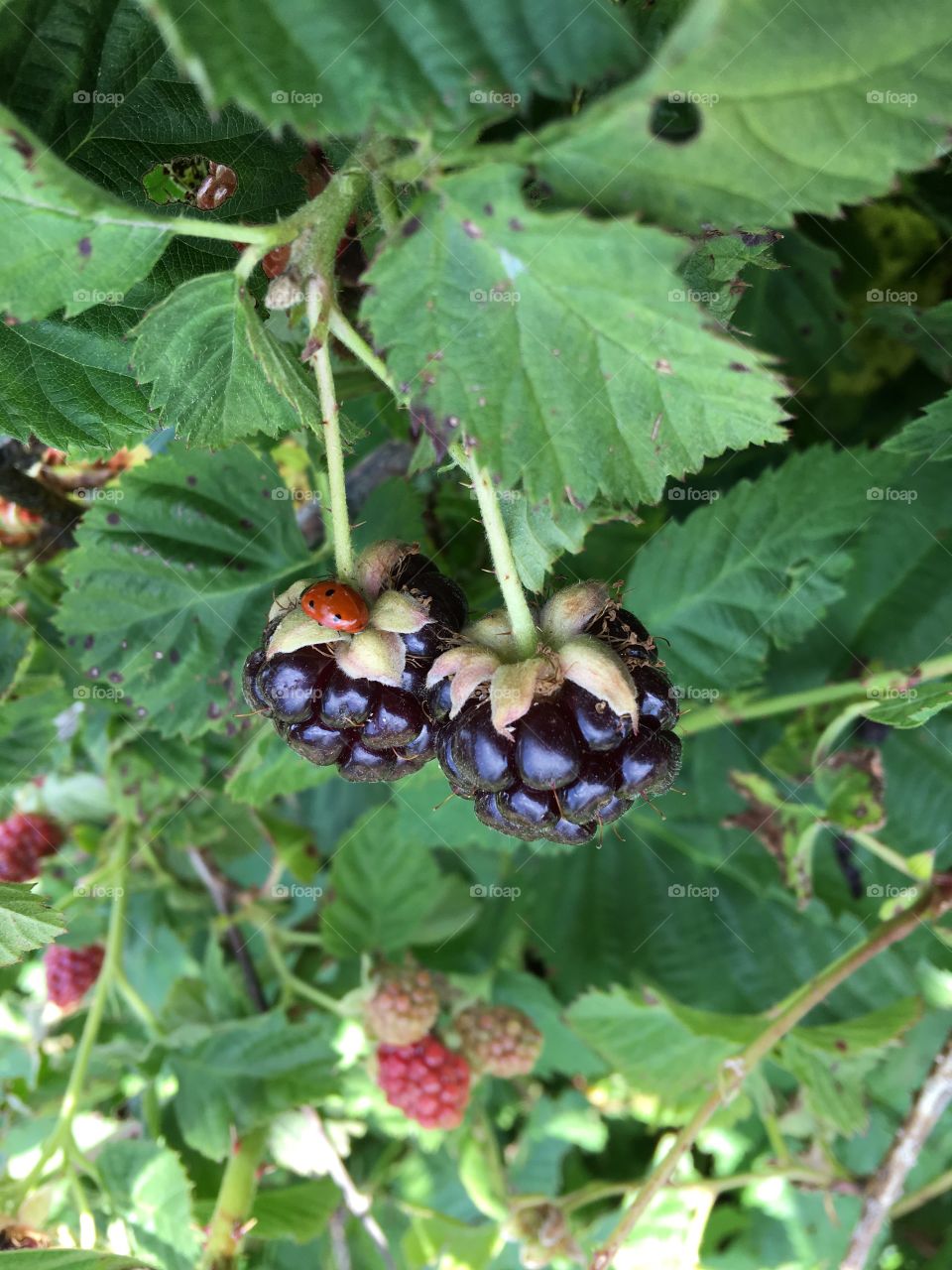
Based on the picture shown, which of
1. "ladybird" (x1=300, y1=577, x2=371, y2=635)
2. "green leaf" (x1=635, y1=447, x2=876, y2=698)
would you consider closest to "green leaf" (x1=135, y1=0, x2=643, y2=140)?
"ladybird" (x1=300, y1=577, x2=371, y2=635)

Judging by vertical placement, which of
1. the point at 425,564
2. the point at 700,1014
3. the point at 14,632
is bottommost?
→ the point at 14,632

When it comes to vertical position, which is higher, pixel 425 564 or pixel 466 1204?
pixel 425 564

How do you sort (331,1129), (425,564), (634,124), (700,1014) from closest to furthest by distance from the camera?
(634,124), (425,564), (700,1014), (331,1129)

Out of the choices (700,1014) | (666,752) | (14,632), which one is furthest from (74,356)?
(700,1014)

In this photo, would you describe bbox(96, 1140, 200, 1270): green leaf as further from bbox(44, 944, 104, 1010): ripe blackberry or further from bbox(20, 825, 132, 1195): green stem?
bbox(44, 944, 104, 1010): ripe blackberry

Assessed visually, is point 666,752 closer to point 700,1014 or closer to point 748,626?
point 748,626

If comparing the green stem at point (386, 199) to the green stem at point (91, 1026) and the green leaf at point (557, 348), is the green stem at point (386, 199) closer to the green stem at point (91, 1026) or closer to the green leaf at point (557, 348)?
the green leaf at point (557, 348)
